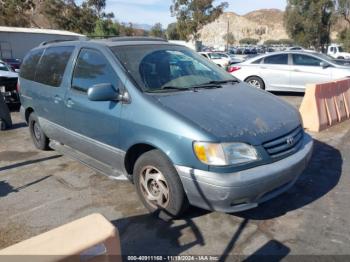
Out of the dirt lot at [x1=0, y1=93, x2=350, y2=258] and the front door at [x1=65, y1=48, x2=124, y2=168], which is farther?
the front door at [x1=65, y1=48, x2=124, y2=168]

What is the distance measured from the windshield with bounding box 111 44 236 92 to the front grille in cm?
115

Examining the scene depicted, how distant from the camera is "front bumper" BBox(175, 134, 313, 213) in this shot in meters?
3.04

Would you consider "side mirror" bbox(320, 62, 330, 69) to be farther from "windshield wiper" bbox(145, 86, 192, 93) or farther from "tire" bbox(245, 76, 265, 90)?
"windshield wiper" bbox(145, 86, 192, 93)

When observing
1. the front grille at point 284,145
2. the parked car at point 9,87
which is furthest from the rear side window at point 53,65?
the parked car at point 9,87

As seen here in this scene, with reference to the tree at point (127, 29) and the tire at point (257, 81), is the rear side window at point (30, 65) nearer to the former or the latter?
the tire at point (257, 81)

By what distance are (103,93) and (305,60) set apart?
8.79 m

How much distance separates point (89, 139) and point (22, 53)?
111 ft

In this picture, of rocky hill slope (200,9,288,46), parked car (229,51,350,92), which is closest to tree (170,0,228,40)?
parked car (229,51,350,92)

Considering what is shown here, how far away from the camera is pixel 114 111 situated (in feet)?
12.5

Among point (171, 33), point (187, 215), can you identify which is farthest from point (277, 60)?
point (171, 33)

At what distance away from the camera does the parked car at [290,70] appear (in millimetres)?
10570

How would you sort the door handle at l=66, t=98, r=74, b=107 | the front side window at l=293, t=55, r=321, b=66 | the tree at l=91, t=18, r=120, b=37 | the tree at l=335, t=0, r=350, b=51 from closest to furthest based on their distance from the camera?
the door handle at l=66, t=98, r=74, b=107, the front side window at l=293, t=55, r=321, b=66, the tree at l=335, t=0, r=350, b=51, the tree at l=91, t=18, r=120, b=37

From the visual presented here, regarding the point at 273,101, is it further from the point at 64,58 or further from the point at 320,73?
the point at 320,73

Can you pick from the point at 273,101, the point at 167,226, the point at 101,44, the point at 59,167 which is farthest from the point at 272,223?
the point at 59,167
